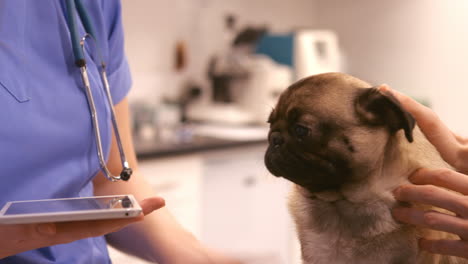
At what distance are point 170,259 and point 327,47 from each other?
225 cm

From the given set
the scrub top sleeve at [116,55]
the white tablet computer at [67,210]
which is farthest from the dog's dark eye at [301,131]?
the scrub top sleeve at [116,55]

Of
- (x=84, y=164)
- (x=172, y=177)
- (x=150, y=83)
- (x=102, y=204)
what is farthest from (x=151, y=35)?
(x=102, y=204)

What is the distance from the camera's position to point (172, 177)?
7.27 ft

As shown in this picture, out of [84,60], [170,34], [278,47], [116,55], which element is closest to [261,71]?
[278,47]

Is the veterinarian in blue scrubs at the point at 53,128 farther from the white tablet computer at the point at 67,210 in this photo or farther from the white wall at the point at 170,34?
the white wall at the point at 170,34

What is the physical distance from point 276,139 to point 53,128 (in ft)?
1.05

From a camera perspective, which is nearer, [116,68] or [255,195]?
[116,68]

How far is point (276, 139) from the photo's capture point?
77cm

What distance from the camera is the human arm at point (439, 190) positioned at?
665 millimetres

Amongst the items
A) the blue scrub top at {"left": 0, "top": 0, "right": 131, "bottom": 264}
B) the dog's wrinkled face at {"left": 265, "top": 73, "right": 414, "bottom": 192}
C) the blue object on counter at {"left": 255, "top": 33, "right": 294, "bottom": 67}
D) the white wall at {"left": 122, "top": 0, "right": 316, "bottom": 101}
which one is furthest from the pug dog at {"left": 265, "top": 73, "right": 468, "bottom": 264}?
the blue object on counter at {"left": 255, "top": 33, "right": 294, "bottom": 67}

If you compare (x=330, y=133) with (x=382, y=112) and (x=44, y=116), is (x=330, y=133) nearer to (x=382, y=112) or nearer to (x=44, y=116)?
(x=382, y=112)

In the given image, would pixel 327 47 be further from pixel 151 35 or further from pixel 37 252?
pixel 37 252

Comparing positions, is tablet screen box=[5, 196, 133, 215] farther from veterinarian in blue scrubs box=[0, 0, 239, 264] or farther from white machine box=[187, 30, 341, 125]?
white machine box=[187, 30, 341, 125]

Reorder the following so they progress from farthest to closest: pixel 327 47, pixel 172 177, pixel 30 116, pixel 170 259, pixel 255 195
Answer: pixel 327 47 → pixel 255 195 → pixel 172 177 → pixel 170 259 → pixel 30 116
